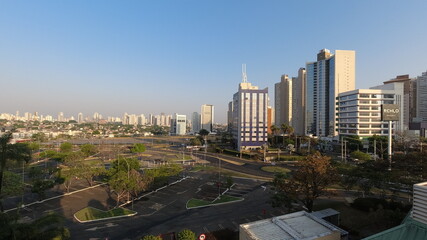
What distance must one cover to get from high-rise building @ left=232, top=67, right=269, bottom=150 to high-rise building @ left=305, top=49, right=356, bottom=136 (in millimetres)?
39505

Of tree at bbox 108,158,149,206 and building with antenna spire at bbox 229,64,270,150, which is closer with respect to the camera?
tree at bbox 108,158,149,206

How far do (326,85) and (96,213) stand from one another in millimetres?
128168

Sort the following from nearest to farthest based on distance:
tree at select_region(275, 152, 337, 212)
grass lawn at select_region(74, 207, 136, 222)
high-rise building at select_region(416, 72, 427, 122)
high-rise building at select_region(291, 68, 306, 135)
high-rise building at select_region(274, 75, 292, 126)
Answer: tree at select_region(275, 152, 337, 212)
grass lawn at select_region(74, 207, 136, 222)
high-rise building at select_region(416, 72, 427, 122)
high-rise building at select_region(291, 68, 306, 135)
high-rise building at select_region(274, 75, 292, 126)

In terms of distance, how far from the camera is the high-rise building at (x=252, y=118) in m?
102

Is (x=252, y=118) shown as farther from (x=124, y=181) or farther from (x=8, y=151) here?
(x=8, y=151)

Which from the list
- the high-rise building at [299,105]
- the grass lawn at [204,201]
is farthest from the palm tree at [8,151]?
the high-rise building at [299,105]

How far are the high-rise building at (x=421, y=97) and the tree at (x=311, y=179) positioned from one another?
161323 millimetres

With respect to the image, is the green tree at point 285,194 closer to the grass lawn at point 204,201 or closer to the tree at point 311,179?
the tree at point 311,179

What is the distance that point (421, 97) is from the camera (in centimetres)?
14188

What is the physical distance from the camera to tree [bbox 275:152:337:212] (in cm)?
2486

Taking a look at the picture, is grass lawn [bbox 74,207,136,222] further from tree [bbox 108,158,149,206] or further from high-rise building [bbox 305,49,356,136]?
high-rise building [bbox 305,49,356,136]

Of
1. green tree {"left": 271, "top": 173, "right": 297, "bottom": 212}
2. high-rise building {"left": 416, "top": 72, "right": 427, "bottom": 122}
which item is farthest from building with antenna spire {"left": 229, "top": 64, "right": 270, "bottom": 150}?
high-rise building {"left": 416, "top": 72, "right": 427, "bottom": 122}

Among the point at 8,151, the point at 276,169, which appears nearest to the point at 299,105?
the point at 276,169

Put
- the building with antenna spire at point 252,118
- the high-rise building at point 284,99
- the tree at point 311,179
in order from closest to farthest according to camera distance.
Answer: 1. the tree at point 311,179
2. the building with antenna spire at point 252,118
3. the high-rise building at point 284,99
